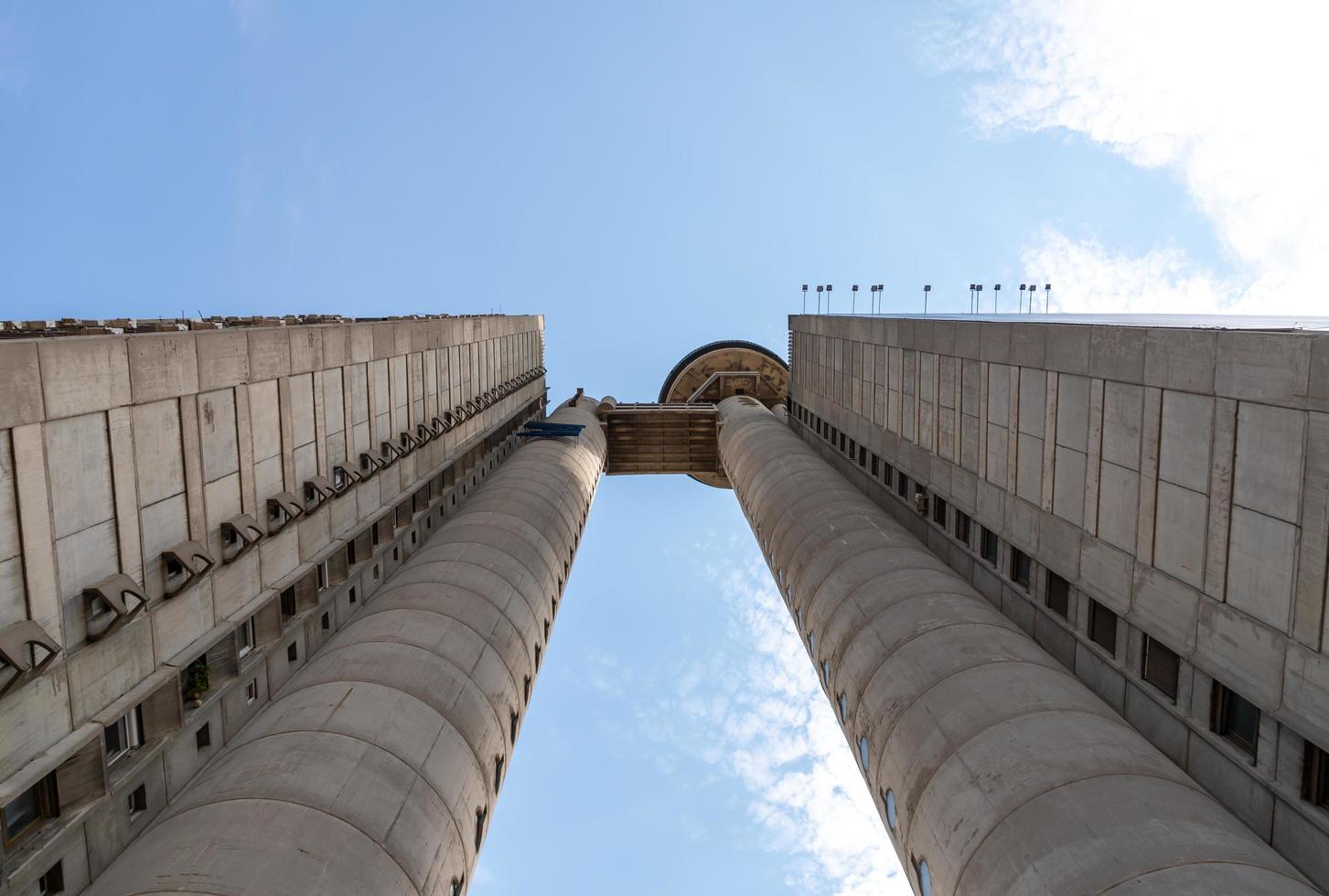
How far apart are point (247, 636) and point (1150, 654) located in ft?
73.0

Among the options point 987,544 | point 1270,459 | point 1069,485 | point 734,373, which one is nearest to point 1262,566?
point 1270,459

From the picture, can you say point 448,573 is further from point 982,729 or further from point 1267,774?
point 1267,774

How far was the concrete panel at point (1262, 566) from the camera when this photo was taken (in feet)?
42.5

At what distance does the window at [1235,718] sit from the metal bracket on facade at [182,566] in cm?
2072

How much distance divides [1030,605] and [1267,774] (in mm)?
8949

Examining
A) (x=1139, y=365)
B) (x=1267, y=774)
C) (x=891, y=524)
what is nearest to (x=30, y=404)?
(x=1139, y=365)

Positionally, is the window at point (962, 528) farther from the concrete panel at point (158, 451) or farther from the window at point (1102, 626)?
the concrete panel at point (158, 451)

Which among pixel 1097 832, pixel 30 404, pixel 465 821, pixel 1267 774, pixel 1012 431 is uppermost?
pixel 30 404

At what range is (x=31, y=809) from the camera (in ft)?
42.5

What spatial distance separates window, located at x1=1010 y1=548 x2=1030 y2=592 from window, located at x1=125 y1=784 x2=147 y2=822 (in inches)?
917

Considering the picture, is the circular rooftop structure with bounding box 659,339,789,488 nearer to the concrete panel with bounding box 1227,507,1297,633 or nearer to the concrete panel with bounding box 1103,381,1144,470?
the concrete panel with bounding box 1103,381,1144,470

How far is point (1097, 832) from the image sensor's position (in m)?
14.1

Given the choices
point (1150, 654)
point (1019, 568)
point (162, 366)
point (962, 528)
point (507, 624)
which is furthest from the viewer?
point (962, 528)

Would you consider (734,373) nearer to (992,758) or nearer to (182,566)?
(992,758)
